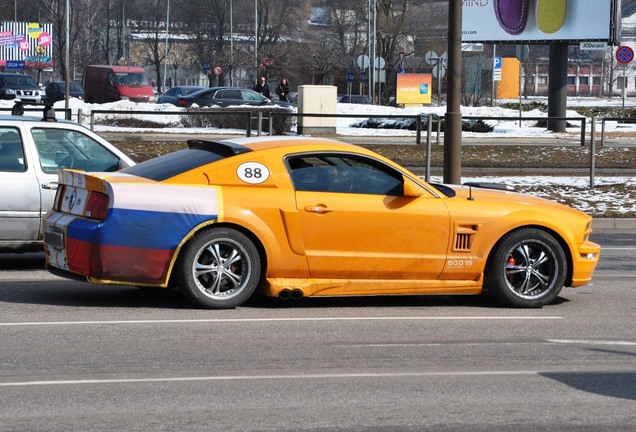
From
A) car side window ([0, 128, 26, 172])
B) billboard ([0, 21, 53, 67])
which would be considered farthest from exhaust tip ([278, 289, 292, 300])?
billboard ([0, 21, 53, 67])

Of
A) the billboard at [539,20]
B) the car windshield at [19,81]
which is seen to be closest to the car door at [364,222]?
the billboard at [539,20]

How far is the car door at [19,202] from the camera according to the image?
34.9 feet

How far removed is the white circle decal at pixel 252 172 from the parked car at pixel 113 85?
43699 millimetres

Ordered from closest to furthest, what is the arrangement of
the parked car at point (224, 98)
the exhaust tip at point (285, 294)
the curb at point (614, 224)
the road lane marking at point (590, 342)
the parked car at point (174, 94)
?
the road lane marking at point (590, 342) < the exhaust tip at point (285, 294) < the curb at point (614, 224) < the parked car at point (224, 98) < the parked car at point (174, 94)

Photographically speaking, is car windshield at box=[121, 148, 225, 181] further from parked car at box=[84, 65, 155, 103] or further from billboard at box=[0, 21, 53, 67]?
billboard at box=[0, 21, 53, 67]

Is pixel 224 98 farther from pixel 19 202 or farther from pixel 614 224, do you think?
pixel 19 202

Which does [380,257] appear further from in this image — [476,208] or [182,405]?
[182,405]

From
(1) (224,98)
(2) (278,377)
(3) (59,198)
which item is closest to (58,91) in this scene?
(1) (224,98)

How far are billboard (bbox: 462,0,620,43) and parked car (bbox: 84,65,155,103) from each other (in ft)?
60.9

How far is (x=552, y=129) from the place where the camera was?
3594cm

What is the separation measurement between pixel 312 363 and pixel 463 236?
2561 millimetres

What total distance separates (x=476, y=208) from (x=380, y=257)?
0.91m

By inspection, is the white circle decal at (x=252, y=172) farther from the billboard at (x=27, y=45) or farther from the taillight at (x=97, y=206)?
the billboard at (x=27, y=45)

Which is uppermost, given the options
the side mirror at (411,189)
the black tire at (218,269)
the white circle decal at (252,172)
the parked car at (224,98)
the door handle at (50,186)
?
the parked car at (224,98)
